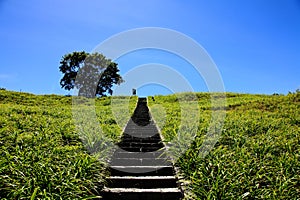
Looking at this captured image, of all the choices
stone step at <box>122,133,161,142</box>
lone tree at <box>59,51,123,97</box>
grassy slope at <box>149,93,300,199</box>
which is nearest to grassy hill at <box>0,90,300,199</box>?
grassy slope at <box>149,93,300,199</box>

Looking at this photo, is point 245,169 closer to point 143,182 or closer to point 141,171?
point 143,182

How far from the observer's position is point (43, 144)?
638 cm

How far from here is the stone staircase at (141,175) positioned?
5.18m

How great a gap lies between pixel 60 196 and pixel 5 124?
5.55 meters

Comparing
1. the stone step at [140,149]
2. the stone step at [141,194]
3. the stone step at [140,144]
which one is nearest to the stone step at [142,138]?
the stone step at [140,144]

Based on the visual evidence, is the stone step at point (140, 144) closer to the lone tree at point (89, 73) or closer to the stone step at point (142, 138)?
the stone step at point (142, 138)

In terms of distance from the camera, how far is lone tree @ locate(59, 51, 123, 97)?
43188mm

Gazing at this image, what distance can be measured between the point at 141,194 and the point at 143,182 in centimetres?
62

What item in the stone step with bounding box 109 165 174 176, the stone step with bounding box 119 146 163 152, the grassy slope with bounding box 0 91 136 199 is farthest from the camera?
the stone step with bounding box 119 146 163 152

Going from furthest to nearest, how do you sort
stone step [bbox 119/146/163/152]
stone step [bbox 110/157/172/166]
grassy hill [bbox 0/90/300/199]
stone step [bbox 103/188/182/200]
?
1. stone step [bbox 119/146/163/152]
2. stone step [bbox 110/157/172/166]
3. stone step [bbox 103/188/182/200]
4. grassy hill [bbox 0/90/300/199]

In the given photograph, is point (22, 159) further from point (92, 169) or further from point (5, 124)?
point (5, 124)

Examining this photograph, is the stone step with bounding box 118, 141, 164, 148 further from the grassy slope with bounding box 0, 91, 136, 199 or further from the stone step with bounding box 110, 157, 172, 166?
the grassy slope with bounding box 0, 91, 136, 199

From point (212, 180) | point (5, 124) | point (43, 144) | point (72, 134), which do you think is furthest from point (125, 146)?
point (212, 180)

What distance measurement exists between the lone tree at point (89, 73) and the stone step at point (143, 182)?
3743 centimetres
